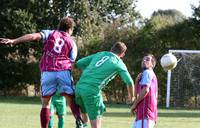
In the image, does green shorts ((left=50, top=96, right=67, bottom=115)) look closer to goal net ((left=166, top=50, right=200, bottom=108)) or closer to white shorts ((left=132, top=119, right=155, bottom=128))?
white shorts ((left=132, top=119, right=155, bottom=128))

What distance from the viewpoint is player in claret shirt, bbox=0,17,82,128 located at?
10.2 meters

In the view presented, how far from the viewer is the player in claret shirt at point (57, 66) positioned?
10.2 metres

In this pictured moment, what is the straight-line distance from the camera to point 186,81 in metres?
28.6

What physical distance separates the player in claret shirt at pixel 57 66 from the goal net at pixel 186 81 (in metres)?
18.6

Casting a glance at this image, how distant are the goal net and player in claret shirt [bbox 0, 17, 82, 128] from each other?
18647 mm

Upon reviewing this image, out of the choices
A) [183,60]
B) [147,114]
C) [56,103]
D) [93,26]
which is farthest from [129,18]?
[147,114]

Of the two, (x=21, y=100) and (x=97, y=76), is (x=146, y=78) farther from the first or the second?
(x=21, y=100)

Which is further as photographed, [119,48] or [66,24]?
[66,24]

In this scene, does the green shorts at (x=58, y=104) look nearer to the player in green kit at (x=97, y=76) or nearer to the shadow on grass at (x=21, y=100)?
the player in green kit at (x=97, y=76)

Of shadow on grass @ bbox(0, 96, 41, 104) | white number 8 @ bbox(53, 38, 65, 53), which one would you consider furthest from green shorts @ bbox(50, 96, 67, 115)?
shadow on grass @ bbox(0, 96, 41, 104)

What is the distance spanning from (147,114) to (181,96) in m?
19.9

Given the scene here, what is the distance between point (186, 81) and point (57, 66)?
19.1m

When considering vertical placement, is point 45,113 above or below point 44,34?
below

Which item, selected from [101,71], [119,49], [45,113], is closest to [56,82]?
[45,113]
